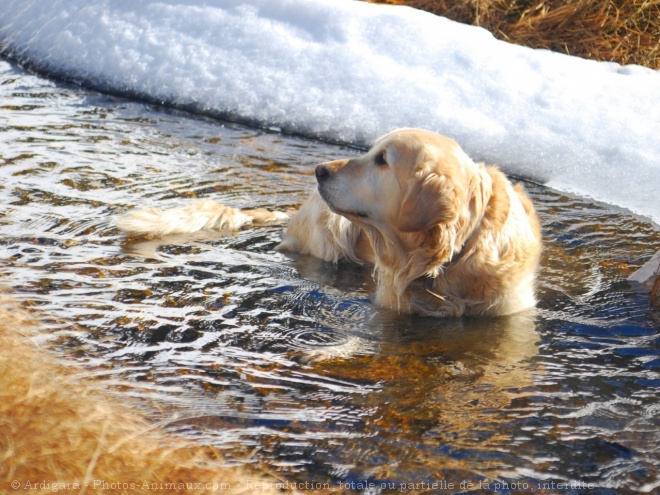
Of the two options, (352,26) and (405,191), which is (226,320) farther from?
(352,26)

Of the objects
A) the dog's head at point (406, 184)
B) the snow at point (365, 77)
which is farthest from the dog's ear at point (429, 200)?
the snow at point (365, 77)

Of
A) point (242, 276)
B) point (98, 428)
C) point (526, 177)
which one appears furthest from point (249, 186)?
point (98, 428)

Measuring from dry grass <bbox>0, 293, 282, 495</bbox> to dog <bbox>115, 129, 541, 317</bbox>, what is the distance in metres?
1.60

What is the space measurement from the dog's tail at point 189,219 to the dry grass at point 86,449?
1.77 m

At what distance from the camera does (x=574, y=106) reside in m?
7.61

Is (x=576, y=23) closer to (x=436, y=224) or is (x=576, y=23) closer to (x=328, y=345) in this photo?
(x=436, y=224)

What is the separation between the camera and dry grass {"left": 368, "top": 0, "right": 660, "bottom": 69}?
30.9ft

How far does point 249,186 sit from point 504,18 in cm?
505

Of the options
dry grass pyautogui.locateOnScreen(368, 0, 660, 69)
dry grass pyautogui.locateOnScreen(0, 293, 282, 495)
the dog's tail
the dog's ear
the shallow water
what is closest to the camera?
dry grass pyautogui.locateOnScreen(0, 293, 282, 495)

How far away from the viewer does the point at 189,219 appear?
5.30 meters

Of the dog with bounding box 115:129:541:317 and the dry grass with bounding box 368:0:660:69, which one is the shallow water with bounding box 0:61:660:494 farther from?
the dry grass with bounding box 368:0:660:69

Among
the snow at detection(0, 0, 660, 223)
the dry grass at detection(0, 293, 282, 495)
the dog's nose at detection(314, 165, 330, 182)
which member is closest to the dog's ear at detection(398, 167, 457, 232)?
the dog's nose at detection(314, 165, 330, 182)

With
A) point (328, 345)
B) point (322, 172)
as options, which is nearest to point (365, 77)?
point (322, 172)

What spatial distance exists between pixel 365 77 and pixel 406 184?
178 inches
